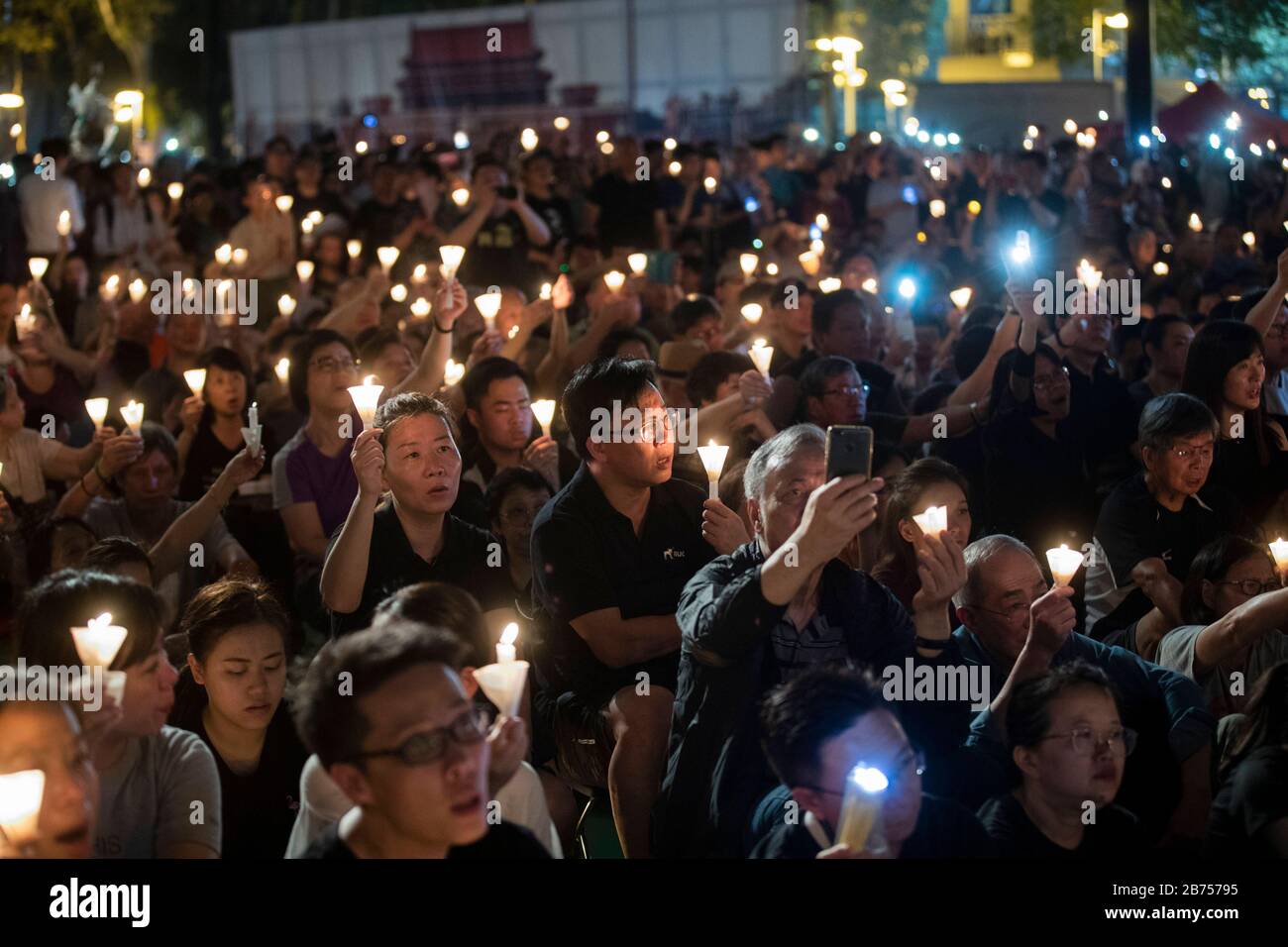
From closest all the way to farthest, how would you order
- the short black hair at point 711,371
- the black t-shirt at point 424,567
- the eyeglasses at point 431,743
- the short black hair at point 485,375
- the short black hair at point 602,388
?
the eyeglasses at point 431,743 < the short black hair at point 602,388 < the black t-shirt at point 424,567 < the short black hair at point 485,375 < the short black hair at point 711,371

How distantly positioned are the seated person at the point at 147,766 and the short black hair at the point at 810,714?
123 centimetres

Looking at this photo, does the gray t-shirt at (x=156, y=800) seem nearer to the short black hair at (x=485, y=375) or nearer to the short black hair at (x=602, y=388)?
the short black hair at (x=602, y=388)

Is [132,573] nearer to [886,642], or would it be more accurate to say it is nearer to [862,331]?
[886,642]

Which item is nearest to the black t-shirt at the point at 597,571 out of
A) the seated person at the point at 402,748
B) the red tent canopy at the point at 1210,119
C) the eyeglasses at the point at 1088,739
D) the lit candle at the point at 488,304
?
the eyeglasses at the point at 1088,739

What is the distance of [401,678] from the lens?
2953 mm

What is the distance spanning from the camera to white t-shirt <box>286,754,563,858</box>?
3566mm

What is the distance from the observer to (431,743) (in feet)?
9.53

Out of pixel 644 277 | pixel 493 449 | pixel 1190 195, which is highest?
pixel 1190 195

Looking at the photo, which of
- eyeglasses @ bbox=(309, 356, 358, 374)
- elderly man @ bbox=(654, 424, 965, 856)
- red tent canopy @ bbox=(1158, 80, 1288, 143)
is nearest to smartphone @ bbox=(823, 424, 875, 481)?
elderly man @ bbox=(654, 424, 965, 856)

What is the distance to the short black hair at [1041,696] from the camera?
3.84 meters

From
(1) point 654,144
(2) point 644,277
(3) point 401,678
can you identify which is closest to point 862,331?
(2) point 644,277

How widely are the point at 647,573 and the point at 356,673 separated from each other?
1.82 metres

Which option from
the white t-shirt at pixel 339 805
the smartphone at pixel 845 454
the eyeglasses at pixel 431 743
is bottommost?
the white t-shirt at pixel 339 805

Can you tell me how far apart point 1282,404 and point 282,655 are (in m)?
4.60
